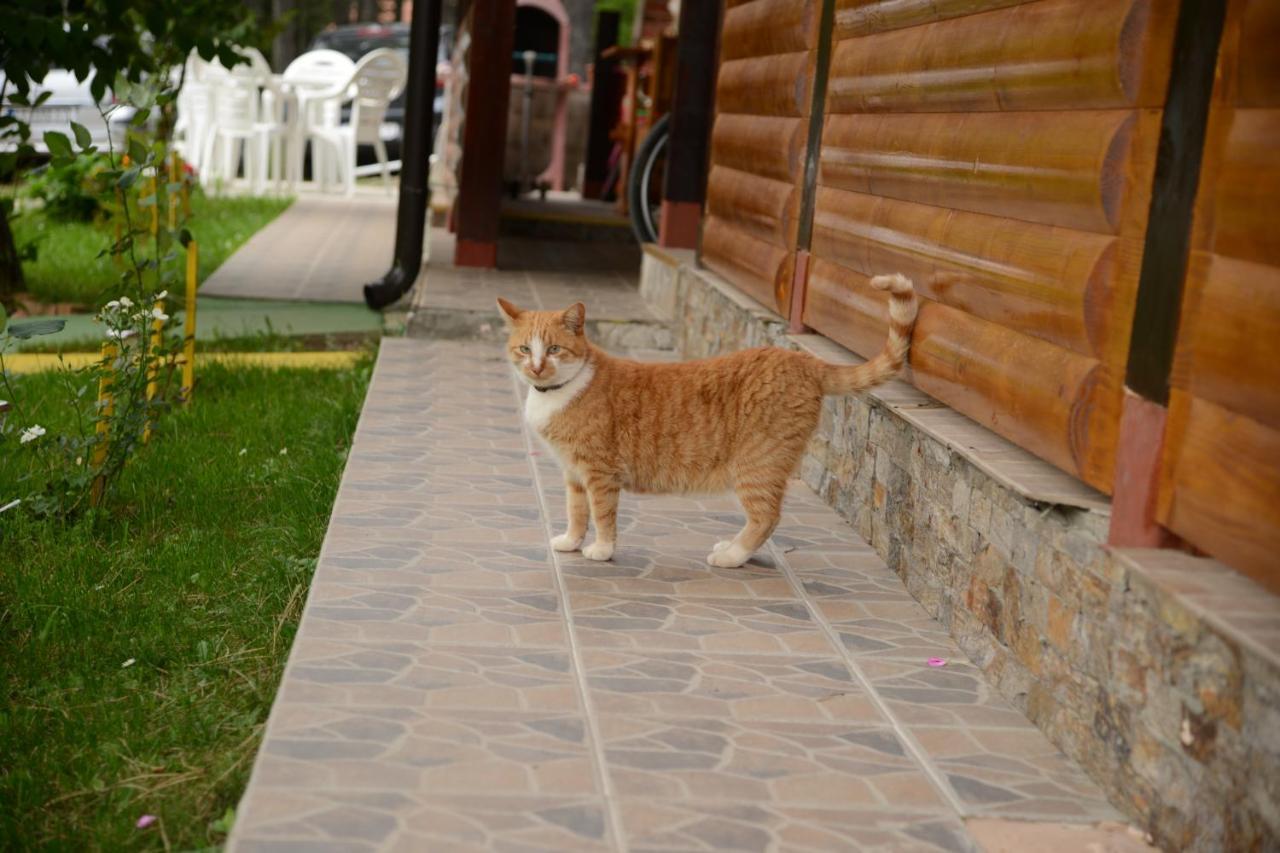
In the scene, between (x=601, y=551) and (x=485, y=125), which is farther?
(x=485, y=125)

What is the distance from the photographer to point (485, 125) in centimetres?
1036

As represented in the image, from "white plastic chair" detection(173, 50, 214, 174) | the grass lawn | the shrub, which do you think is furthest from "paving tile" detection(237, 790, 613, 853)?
"white plastic chair" detection(173, 50, 214, 174)

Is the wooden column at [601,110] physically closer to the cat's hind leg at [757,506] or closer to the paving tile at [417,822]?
the cat's hind leg at [757,506]

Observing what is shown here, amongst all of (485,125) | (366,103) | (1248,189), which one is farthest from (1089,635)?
(366,103)

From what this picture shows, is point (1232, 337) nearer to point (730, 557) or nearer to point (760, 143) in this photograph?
point (730, 557)

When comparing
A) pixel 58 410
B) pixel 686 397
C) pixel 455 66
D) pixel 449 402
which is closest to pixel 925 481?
pixel 686 397

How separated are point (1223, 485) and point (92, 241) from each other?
11124 millimetres

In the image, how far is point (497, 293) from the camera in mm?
9508

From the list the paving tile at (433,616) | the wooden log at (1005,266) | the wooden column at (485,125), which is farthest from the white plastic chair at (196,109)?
the paving tile at (433,616)

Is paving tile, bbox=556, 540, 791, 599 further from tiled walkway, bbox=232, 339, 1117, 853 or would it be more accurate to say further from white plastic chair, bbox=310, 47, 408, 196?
white plastic chair, bbox=310, 47, 408, 196

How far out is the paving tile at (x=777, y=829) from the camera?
2.91 meters

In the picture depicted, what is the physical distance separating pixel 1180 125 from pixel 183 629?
2.96 m

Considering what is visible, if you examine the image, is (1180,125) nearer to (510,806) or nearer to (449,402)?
(510,806)

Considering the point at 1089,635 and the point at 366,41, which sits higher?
the point at 366,41
